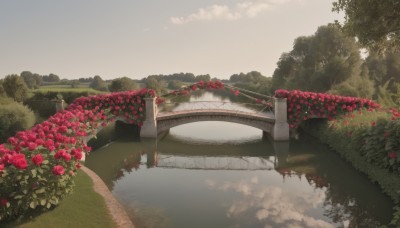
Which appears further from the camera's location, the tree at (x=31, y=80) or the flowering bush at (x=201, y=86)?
the tree at (x=31, y=80)

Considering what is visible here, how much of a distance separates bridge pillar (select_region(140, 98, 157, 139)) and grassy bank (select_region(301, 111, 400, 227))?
432 inches

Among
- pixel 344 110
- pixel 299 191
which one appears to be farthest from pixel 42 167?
pixel 344 110

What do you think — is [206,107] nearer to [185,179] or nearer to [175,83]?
[185,179]

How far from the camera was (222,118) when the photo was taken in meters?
20.9

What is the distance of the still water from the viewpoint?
9422 mm

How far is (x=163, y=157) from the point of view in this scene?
1714 centimetres

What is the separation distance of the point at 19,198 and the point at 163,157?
10802 millimetres

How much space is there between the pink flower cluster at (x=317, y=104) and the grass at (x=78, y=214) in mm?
13955

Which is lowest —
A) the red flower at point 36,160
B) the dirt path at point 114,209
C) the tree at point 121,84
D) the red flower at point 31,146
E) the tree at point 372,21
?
the dirt path at point 114,209

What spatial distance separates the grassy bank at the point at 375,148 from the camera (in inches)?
405

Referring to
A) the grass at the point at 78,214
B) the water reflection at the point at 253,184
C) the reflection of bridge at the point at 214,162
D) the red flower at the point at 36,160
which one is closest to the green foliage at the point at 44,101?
the water reflection at the point at 253,184

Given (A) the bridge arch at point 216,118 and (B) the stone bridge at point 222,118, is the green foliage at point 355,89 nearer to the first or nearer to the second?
(B) the stone bridge at point 222,118

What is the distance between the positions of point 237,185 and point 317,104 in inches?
387

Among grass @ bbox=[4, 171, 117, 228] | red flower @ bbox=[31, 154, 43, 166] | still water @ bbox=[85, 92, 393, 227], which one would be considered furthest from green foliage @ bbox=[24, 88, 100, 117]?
red flower @ bbox=[31, 154, 43, 166]
